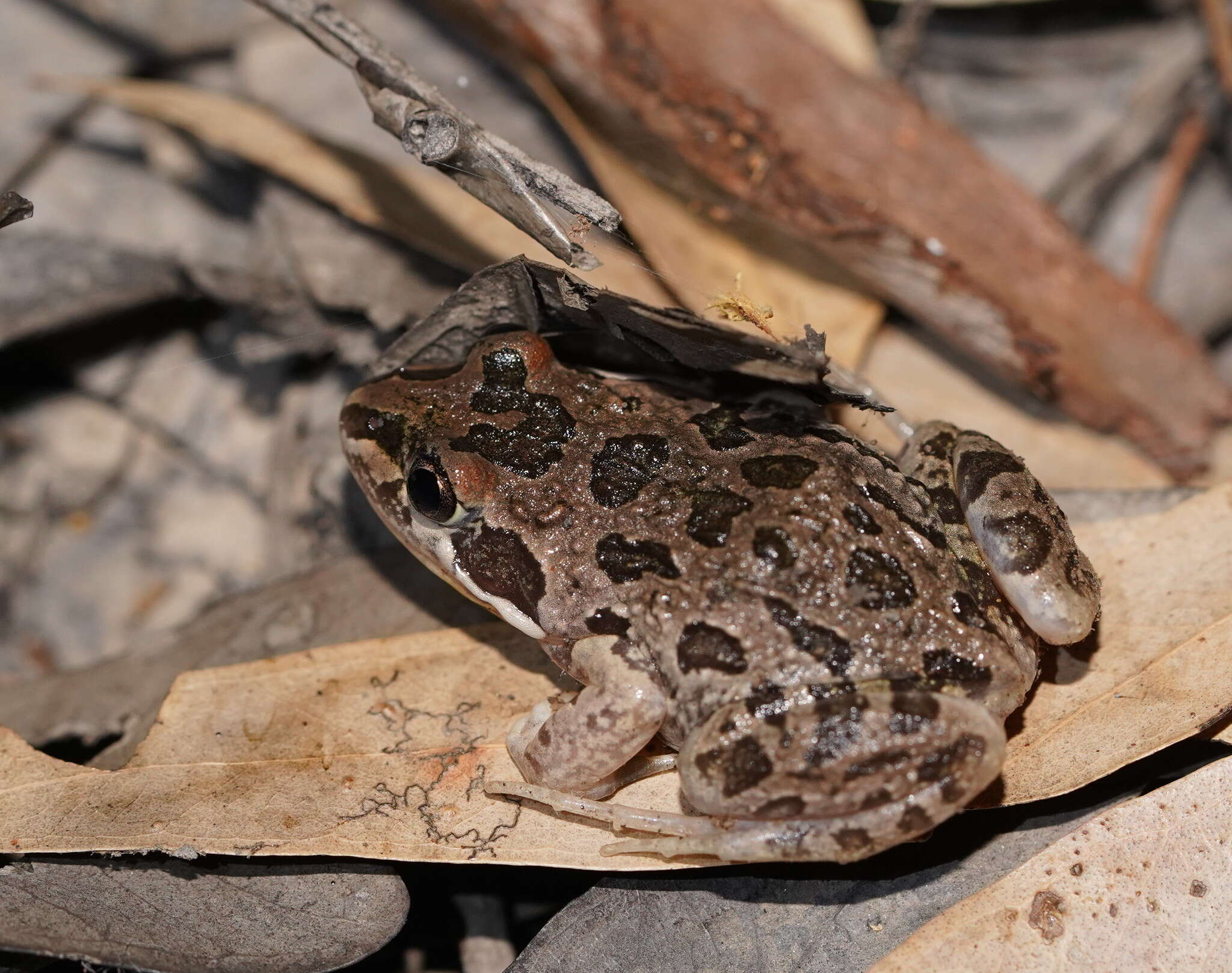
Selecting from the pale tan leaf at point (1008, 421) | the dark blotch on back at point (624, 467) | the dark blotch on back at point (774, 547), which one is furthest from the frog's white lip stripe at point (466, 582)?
the pale tan leaf at point (1008, 421)

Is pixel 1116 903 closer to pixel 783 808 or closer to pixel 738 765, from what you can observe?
pixel 783 808

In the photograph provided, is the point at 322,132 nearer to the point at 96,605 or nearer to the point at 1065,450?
the point at 96,605

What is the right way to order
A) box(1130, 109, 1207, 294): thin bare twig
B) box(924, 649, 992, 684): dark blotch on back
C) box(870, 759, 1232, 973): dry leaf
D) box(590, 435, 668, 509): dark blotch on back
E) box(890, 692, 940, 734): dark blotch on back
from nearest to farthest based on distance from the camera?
box(870, 759, 1232, 973): dry leaf
box(890, 692, 940, 734): dark blotch on back
box(924, 649, 992, 684): dark blotch on back
box(590, 435, 668, 509): dark blotch on back
box(1130, 109, 1207, 294): thin bare twig

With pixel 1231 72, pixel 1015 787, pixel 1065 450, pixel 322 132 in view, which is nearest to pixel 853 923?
pixel 1015 787

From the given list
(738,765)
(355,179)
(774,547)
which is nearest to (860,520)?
(774,547)

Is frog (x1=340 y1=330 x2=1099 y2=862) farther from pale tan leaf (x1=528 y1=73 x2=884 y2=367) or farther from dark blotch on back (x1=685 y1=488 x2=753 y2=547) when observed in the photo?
pale tan leaf (x1=528 y1=73 x2=884 y2=367)

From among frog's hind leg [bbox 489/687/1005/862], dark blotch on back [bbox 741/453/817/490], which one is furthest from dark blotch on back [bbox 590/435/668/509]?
frog's hind leg [bbox 489/687/1005/862]
